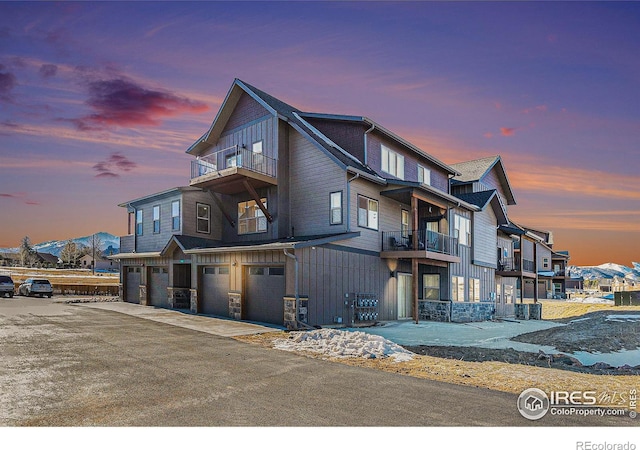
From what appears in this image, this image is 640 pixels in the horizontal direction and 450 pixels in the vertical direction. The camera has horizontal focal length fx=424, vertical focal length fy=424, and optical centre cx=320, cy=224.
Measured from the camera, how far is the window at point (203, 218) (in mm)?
26031

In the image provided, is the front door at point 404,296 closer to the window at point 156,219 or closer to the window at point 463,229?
the window at point 463,229

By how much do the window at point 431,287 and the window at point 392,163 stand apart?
642 cm

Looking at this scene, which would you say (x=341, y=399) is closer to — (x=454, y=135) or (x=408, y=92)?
(x=408, y=92)

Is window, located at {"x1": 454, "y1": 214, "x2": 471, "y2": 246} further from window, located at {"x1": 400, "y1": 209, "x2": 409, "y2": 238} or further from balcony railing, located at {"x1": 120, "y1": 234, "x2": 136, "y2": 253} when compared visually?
balcony railing, located at {"x1": 120, "y1": 234, "x2": 136, "y2": 253}

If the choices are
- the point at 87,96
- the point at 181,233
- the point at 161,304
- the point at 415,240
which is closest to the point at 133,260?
the point at 161,304

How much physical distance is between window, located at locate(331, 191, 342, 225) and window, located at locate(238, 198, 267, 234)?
168 inches

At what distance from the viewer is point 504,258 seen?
3491 centimetres

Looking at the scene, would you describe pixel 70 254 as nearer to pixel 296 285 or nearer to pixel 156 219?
pixel 156 219

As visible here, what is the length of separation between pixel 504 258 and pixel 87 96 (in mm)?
31311

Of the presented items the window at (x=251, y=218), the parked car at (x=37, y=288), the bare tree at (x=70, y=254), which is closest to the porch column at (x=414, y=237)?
the window at (x=251, y=218)

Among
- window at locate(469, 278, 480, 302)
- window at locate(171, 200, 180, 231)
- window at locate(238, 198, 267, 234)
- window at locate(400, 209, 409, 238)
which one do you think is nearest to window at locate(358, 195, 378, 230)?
window at locate(400, 209, 409, 238)

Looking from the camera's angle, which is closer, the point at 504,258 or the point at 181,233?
the point at 181,233

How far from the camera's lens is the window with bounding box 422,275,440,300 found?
84.4ft
